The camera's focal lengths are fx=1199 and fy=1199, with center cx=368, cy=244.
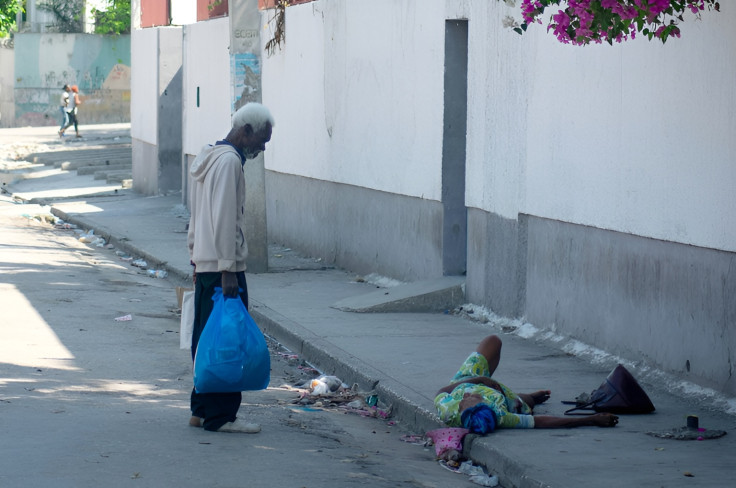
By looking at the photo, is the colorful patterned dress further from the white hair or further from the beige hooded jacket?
the white hair

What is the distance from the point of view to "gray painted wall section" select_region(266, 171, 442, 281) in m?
12.1

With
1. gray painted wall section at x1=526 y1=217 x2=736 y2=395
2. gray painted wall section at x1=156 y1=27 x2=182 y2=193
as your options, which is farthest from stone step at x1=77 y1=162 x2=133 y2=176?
gray painted wall section at x1=526 y1=217 x2=736 y2=395

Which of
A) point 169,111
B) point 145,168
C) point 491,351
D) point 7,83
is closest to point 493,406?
point 491,351

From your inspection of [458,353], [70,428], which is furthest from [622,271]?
[70,428]

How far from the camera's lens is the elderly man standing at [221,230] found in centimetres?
661

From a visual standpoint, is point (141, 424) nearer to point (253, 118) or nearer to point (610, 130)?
point (253, 118)

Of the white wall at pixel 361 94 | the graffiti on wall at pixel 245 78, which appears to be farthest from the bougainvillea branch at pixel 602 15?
the graffiti on wall at pixel 245 78

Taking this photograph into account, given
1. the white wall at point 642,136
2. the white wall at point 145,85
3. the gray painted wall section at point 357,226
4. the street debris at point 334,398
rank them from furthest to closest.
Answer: the white wall at point 145,85
the gray painted wall section at point 357,226
the street debris at point 334,398
the white wall at point 642,136

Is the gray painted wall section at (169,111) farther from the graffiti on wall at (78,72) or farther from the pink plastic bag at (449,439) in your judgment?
the graffiti on wall at (78,72)

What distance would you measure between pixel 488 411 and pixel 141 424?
200cm

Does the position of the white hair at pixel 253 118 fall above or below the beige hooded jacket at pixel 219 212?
above

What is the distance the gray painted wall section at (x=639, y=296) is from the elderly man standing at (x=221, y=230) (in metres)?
2.86

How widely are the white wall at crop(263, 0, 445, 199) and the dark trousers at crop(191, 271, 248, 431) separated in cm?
512

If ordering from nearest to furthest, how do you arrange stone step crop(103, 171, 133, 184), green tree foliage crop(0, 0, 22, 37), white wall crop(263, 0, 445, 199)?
white wall crop(263, 0, 445, 199) → stone step crop(103, 171, 133, 184) → green tree foliage crop(0, 0, 22, 37)
